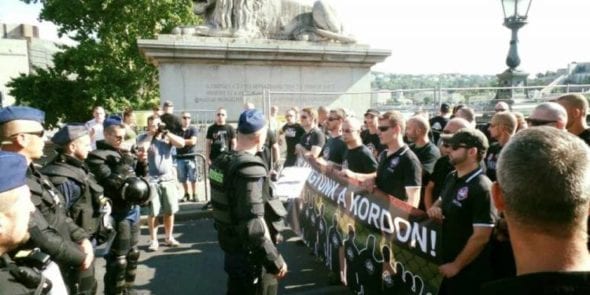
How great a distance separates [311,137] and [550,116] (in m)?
4.32

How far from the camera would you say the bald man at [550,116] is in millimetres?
4020

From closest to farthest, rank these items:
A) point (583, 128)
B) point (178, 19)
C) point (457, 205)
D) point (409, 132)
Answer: point (457, 205)
point (583, 128)
point (409, 132)
point (178, 19)

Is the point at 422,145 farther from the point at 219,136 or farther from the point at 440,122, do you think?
the point at 219,136

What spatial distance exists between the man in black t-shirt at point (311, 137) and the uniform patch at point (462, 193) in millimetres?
4000

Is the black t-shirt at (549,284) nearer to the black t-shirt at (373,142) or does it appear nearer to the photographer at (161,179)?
the photographer at (161,179)

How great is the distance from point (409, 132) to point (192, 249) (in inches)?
155

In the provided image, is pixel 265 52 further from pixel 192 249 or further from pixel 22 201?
pixel 22 201

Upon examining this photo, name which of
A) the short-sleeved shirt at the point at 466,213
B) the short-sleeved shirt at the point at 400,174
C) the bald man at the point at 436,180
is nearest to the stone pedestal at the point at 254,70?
the bald man at the point at 436,180

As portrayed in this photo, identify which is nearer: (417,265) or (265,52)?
(417,265)

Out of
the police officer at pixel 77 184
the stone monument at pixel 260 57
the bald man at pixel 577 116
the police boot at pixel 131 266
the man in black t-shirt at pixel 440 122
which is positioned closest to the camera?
the police officer at pixel 77 184

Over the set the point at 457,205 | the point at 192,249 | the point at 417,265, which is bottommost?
the point at 192,249

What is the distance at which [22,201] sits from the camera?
1.90 metres

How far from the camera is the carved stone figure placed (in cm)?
1343

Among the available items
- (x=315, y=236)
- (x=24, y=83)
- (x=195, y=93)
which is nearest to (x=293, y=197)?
(x=315, y=236)
